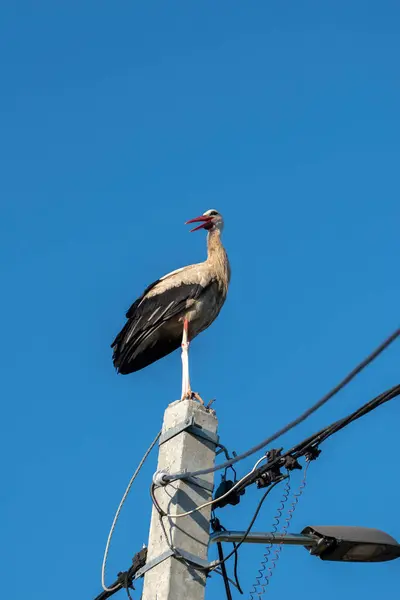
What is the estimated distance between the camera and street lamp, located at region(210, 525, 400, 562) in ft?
17.6

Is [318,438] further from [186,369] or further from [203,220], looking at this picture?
[203,220]

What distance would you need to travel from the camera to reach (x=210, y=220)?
1052 cm

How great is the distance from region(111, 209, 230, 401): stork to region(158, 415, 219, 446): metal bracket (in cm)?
292

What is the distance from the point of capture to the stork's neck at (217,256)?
9631 mm

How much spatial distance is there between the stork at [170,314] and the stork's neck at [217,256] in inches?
0.5

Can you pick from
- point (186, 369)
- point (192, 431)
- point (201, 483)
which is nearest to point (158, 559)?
point (201, 483)

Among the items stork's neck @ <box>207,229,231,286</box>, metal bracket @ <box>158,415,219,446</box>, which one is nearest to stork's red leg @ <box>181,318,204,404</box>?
metal bracket @ <box>158,415,219,446</box>

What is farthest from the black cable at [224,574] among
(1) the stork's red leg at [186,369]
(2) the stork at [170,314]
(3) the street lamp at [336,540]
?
(2) the stork at [170,314]

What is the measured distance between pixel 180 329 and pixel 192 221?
183cm

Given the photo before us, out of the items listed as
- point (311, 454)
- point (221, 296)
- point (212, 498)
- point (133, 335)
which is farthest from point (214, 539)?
point (221, 296)

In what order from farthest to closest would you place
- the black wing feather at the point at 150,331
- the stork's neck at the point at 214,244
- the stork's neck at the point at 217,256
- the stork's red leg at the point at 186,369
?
the stork's neck at the point at 214,244 → the stork's neck at the point at 217,256 → the black wing feather at the point at 150,331 → the stork's red leg at the point at 186,369

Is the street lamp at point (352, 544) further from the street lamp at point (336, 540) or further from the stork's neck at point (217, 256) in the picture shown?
A: the stork's neck at point (217, 256)

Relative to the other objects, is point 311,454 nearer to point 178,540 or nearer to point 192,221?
point 178,540

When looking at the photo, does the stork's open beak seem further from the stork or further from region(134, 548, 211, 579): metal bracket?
region(134, 548, 211, 579): metal bracket
